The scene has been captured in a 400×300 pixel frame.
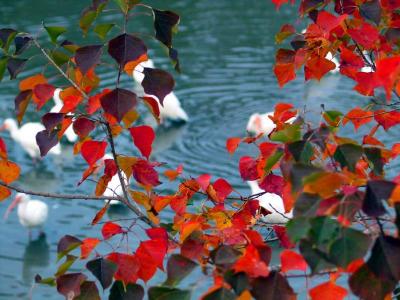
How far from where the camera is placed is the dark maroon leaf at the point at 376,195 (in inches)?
29.2

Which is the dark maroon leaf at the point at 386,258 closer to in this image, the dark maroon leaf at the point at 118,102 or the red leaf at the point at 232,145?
the dark maroon leaf at the point at 118,102

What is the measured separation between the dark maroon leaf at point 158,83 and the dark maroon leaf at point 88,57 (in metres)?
0.07

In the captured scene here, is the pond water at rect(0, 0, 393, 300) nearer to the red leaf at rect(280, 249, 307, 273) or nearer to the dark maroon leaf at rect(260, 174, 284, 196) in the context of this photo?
the dark maroon leaf at rect(260, 174, 284, 196)

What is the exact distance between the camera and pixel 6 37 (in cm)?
113

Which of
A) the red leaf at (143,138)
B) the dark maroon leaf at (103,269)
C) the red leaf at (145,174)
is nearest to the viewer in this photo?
the dark maroon leaf at (103,269)

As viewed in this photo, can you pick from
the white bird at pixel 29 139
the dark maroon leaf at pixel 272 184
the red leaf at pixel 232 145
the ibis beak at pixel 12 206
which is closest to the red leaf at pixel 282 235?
the dark maroon leaf at pixel 272 184

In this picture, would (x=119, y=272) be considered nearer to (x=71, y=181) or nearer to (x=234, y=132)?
(x=71, y=181)

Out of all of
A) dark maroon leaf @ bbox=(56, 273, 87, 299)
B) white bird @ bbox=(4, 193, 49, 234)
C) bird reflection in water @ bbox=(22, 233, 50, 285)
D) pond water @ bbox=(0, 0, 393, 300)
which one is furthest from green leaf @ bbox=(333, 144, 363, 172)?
white bird @ bbox=(4, 193, 49, 234)

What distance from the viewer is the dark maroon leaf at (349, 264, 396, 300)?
32.4 inches

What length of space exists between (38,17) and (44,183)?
387 centimetres

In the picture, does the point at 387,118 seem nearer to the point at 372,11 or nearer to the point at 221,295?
the point at 372,11

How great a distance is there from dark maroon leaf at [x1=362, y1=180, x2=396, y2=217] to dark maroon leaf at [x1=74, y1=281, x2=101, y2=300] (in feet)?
1.41

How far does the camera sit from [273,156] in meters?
1.02

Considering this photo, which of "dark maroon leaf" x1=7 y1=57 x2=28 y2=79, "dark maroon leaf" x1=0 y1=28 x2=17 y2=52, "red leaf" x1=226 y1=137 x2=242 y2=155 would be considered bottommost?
"red leaf" x1=226 y1=137 x2=242 y2=155
